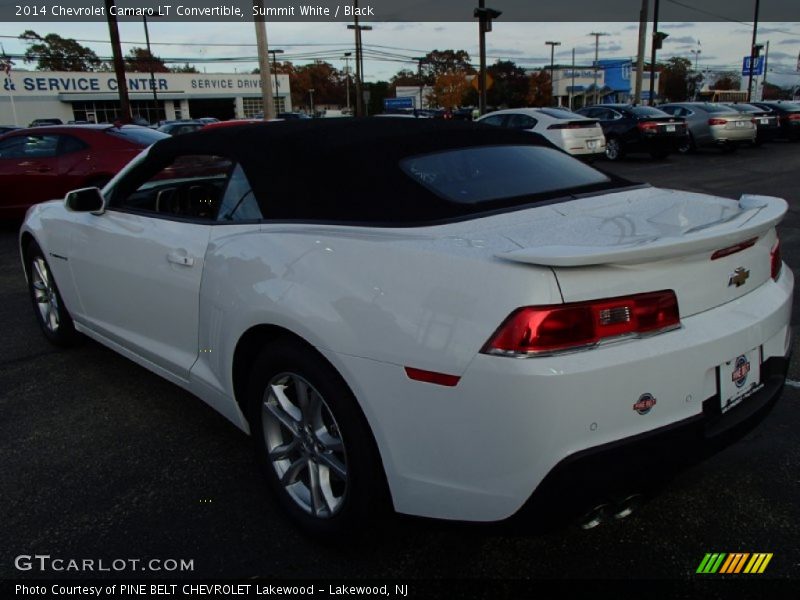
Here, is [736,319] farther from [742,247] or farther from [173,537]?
[173,537]

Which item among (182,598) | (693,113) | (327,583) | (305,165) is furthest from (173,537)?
(693,113)

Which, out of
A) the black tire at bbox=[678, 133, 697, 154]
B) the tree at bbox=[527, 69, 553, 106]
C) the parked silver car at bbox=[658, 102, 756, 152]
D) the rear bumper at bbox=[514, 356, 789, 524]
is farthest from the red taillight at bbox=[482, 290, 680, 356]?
the tree at bbox=[527, 69, 553, 106]

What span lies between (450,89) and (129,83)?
53345mm

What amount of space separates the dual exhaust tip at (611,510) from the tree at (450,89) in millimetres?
100841

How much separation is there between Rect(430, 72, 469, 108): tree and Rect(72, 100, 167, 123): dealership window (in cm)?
4888

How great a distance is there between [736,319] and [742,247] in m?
0.25

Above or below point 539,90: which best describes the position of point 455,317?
above

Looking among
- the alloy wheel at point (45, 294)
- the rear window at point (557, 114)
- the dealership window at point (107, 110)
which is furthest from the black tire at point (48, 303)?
the dealership window at point (107, 110)

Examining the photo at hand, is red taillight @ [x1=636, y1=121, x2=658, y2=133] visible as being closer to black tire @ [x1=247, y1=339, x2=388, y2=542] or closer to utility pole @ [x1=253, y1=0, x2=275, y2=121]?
utility pole @ [x1=253, y1=0, x2=275, y2=121]

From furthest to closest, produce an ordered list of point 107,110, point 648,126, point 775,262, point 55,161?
1. point 107,110
2. point 648,126
3. point 55,161
4. point 775,262

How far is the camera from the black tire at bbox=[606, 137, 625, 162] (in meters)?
19.2

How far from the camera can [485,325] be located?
1786mm

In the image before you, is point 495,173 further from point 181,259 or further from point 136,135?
point 136,135

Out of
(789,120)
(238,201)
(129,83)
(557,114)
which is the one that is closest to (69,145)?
(238,201)
